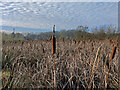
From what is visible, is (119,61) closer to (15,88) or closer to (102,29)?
(15,88)

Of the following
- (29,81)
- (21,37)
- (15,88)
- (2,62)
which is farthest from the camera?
(21,37)

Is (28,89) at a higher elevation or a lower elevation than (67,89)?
higher

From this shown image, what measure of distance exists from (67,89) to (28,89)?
0.74 meters

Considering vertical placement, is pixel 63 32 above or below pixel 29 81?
above

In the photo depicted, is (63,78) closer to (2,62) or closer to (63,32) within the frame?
(2,62)

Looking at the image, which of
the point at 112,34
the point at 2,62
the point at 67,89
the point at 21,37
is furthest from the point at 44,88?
the point at 21,37

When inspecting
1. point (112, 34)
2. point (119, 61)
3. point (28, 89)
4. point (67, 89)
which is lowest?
point (67, 89)

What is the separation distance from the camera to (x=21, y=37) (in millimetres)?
13484

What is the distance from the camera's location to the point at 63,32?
40.5 feet

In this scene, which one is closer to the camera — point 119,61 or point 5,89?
point 5,89

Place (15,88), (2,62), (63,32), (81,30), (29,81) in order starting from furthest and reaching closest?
(63,32) < (81,30) < (2,62) < (29,81) < (15,88)

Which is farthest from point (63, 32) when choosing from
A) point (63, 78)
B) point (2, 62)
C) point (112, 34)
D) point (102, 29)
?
point (63, 78)

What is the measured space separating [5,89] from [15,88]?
0.33 meters

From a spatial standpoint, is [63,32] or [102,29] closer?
[102,29]
